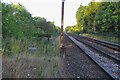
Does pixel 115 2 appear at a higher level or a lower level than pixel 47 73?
higher

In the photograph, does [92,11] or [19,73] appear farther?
[92,11]

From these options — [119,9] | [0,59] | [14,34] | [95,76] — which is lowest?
[95,76]

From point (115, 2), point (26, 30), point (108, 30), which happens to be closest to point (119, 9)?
point (115, 2)

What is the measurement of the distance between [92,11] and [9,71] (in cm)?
6723

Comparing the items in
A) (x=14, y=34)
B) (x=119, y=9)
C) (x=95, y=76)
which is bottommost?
(x=95, y=76)

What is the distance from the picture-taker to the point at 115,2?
41281 mm

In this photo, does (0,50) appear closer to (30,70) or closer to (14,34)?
(30,70)

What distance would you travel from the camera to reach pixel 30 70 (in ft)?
27.0

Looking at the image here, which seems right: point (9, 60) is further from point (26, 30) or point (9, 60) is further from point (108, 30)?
point (108, 30)

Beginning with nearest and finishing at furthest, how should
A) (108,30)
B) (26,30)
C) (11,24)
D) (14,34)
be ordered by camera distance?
(11,24)
(14,34)
(26,30)
(108,30)

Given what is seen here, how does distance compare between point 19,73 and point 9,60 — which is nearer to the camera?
point 19,73

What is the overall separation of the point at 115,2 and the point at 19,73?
119 ft

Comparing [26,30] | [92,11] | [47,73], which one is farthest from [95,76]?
[92,11]

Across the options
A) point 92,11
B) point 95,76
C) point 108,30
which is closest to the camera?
point 95,76
